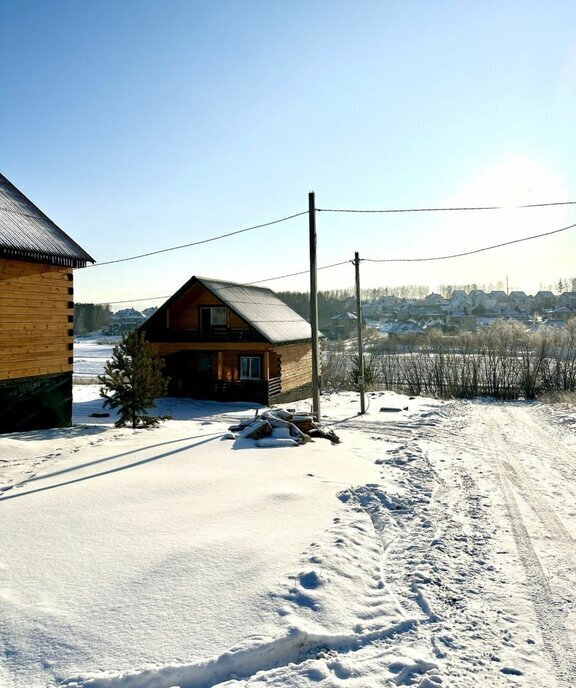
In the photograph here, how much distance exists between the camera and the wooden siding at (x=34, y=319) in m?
12.3

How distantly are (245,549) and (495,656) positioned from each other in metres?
2.61

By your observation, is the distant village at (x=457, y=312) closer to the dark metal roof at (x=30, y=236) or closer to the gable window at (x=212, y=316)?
the gable window at (x=212, y=316)

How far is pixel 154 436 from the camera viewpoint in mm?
12078

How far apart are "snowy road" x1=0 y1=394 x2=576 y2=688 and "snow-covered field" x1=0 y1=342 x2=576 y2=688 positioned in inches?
0.8

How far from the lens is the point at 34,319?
13.1m

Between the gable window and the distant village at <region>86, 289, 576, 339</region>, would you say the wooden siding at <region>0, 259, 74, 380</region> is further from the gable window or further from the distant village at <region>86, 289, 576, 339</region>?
the distant village at <region>86, 289, 576, 339</region>

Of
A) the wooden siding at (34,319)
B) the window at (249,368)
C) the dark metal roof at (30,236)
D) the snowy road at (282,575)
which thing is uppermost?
the dark metal roof at (30,236)

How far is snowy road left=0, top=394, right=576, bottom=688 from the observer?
3695 mm

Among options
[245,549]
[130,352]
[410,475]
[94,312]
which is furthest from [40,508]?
[94,312]

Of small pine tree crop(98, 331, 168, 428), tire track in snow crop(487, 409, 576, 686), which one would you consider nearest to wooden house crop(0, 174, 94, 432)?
small pine tree crop(98, 331, 168, 428)

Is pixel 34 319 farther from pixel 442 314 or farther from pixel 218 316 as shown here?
pixel 442 314

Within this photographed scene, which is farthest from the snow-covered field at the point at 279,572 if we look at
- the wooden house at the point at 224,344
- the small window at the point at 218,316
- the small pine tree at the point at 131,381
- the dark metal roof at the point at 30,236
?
the small window at the point at 218,316

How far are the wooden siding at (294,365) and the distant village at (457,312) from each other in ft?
205

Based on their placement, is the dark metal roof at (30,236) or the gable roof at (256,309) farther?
the gable roof at (256,309)
